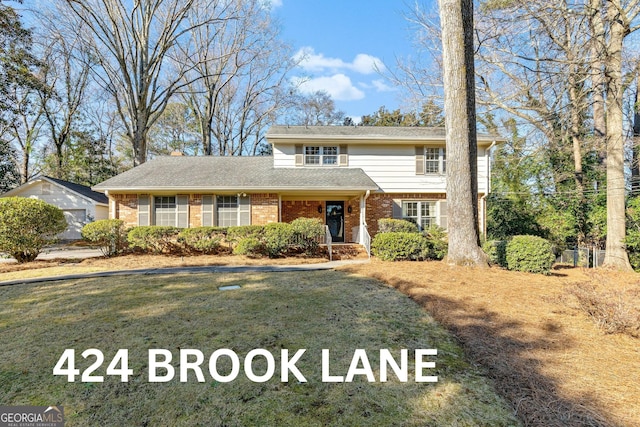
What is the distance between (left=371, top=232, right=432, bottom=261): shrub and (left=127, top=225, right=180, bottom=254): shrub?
7.19m

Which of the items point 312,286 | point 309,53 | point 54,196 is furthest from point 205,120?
point 312,286

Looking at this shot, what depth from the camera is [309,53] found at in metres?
23.1

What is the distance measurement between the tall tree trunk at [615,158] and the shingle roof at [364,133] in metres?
3.72

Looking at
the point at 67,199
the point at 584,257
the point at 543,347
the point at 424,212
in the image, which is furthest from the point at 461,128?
the point at 67,199

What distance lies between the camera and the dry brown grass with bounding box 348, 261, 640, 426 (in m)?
2.17

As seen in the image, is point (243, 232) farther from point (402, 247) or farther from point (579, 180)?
point (579, 180)

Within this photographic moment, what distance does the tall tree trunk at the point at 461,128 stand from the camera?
670 centimetres

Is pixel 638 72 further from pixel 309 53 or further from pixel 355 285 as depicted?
pixel 309 53

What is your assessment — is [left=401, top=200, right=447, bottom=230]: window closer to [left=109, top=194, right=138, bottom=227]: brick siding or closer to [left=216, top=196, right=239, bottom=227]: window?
[left=216, top=196, right=239, bottom=227]: window

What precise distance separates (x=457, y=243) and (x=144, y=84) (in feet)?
63.1

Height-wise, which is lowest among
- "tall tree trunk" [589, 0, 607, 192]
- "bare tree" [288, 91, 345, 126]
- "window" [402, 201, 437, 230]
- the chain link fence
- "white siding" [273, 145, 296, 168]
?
the chain link fence

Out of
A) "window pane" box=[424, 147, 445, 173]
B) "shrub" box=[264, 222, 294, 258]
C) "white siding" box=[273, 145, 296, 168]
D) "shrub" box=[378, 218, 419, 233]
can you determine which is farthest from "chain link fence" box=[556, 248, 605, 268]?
"white siding" box=[273, 145, 296, 168]

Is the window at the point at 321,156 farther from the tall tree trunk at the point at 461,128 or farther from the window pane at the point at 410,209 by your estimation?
the tall tree trunk at the point at 461,128

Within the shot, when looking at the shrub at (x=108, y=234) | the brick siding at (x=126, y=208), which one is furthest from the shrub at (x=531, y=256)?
the brick siding at (x=126, y=208)
